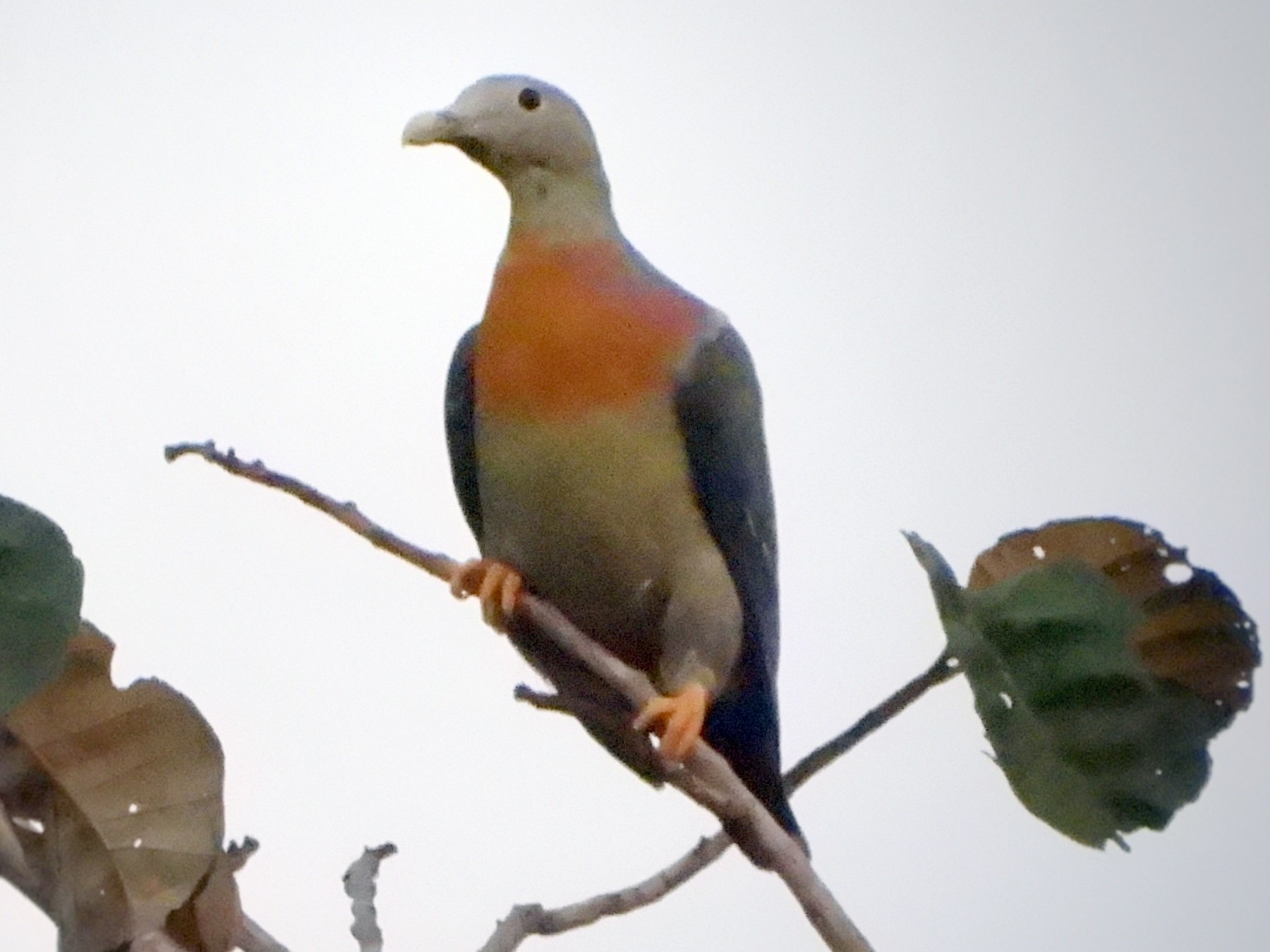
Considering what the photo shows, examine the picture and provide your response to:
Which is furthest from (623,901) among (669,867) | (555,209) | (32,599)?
(555,209)

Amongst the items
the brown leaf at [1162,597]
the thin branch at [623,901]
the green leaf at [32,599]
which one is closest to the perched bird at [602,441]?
the thin branch at [623,901]

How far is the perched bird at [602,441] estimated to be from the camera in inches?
49.9

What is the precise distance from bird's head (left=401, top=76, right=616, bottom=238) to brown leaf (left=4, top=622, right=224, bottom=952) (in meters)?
0.54

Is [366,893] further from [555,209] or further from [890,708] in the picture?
[555,209]

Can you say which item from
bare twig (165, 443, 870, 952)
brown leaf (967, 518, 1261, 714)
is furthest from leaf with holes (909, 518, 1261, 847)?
bare twig (165, 443, 870, 952)

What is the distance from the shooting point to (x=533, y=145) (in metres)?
1.34

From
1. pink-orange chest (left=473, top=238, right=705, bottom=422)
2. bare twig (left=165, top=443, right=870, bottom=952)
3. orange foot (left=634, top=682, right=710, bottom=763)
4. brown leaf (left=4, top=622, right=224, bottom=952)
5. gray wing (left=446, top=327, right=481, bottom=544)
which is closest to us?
bare twig (left=165, top=443, right=870, bottom=952)

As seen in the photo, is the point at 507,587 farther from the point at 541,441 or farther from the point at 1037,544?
the point at 1037,544

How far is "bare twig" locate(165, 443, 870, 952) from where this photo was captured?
2.69 ft

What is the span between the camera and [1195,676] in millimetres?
1026

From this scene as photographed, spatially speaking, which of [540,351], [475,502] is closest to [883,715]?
[540,351]

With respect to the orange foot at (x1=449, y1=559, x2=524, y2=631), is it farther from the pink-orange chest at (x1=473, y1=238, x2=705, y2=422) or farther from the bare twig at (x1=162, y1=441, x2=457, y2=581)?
the bare twig at (x1=162, y1=441, x2=457, y2=581)

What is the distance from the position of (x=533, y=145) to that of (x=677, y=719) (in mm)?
517

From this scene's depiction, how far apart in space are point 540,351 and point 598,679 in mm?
278
